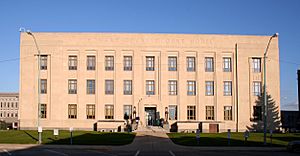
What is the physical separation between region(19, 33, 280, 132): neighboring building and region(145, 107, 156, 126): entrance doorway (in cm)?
14

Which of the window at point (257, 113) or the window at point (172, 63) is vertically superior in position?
the window at point (172, 63)

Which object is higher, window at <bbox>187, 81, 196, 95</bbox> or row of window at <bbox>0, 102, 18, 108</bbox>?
window at <bbox>187, 81, 196, 95</bbox>

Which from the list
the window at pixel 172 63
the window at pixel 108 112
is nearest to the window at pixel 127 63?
the window at pixel 172 63

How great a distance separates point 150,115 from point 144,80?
16.9 ft

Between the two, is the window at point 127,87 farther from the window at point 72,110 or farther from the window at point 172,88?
the window at point 72,110

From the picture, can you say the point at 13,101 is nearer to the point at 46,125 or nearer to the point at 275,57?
the point at 46,125

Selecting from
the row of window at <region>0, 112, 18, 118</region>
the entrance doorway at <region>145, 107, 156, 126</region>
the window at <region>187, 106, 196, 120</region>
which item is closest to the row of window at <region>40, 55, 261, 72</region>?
the window at <region>187, 106, 196, 120</region>

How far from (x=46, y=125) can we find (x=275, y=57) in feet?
113

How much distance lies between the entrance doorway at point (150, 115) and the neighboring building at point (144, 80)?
14 cm

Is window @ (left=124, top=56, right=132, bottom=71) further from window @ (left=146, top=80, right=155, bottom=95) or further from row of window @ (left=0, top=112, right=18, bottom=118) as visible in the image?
row of window @ (left=0, top=112, right=18, bottom=118)

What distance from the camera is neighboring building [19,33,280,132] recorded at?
198 feet

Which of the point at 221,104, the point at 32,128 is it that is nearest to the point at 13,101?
the point at 32,128

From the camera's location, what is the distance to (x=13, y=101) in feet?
498

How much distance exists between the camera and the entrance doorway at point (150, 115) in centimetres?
6175
